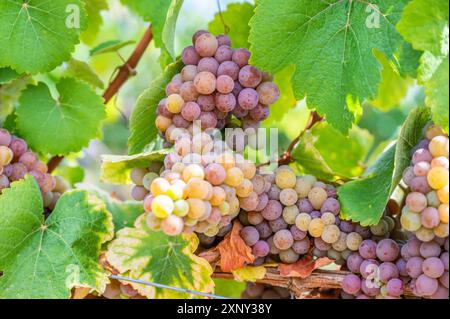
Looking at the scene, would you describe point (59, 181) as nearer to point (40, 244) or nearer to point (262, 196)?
point (40, 244)

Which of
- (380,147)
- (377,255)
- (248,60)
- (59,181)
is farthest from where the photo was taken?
(380,147)

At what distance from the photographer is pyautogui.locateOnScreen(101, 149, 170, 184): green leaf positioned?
1.20 metres

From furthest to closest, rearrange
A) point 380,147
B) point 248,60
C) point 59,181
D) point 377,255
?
point 380,147 → point 59,181 → point 248,60 → point 377,255

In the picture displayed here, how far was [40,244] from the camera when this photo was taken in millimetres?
1224

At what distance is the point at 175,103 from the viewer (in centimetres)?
120

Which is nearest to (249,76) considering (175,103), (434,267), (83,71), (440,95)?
(175,103)

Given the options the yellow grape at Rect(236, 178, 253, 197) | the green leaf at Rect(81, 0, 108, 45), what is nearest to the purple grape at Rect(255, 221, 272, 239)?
the yellow grape at Rect(236, 178, 253, 197)

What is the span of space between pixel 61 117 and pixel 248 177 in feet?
1.67

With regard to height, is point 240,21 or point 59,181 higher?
point 240,21

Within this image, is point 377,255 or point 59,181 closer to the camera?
point 377,255

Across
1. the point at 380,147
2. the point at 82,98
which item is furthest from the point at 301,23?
the point at 380,147

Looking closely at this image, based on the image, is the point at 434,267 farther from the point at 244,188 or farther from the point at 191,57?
the point at 191,57

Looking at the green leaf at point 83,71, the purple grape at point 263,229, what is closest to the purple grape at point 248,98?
the purple grape at point 263,229

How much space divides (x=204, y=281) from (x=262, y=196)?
18 cm
